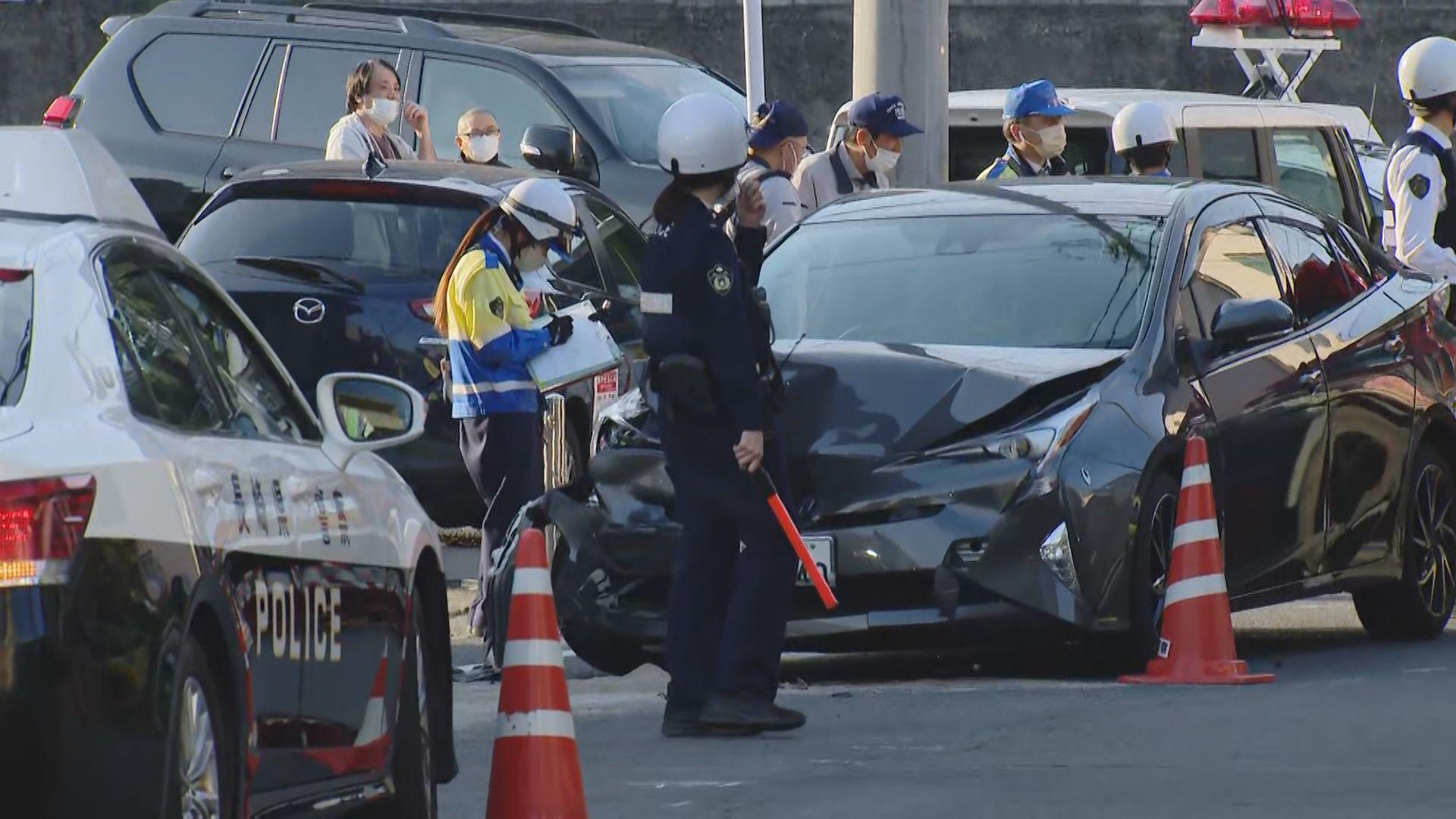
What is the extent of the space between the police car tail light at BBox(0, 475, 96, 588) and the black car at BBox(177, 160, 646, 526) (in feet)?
23.2

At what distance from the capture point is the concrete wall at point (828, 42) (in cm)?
2981

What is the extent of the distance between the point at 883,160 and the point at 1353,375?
304cm

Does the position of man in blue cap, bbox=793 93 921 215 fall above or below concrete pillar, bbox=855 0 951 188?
below

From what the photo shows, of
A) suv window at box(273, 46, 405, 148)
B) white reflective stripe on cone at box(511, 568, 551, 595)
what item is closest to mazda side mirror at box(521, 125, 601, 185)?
suv window at box(273, 46, 405, 148)

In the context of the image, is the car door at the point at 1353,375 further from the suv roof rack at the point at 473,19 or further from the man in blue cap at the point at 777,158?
the suv roof rack at the point at 473,19

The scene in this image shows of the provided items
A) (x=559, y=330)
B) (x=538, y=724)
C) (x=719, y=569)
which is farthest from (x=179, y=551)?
(x=559, y=330)

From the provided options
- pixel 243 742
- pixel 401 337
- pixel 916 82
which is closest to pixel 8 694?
pixel 243 742

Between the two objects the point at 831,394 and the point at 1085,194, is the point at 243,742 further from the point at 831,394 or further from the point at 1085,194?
the point at 1085,194

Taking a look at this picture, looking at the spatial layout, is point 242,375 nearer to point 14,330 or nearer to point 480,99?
point 14,330

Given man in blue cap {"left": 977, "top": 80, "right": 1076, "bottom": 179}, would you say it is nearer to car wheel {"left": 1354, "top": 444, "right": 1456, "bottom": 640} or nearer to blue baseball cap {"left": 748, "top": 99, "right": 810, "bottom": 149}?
blue baseball cap {"left": 748, "top": 99, "right": 810, "bottom": 149}

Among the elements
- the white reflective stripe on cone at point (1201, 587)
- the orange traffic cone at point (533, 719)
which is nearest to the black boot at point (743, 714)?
the white reflective stripe on cone at point (1201, 587)

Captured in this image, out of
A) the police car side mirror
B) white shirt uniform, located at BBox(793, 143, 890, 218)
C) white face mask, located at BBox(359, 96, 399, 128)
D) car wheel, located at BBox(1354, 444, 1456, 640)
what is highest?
white face mask, located at BBox(359, 96, 399, 128)

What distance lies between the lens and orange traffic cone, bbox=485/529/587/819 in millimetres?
6715

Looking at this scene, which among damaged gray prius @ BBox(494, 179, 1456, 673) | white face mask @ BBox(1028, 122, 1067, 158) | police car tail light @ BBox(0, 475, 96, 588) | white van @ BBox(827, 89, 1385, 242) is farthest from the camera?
white van @ BBox(827, 89, 1385, 242)
